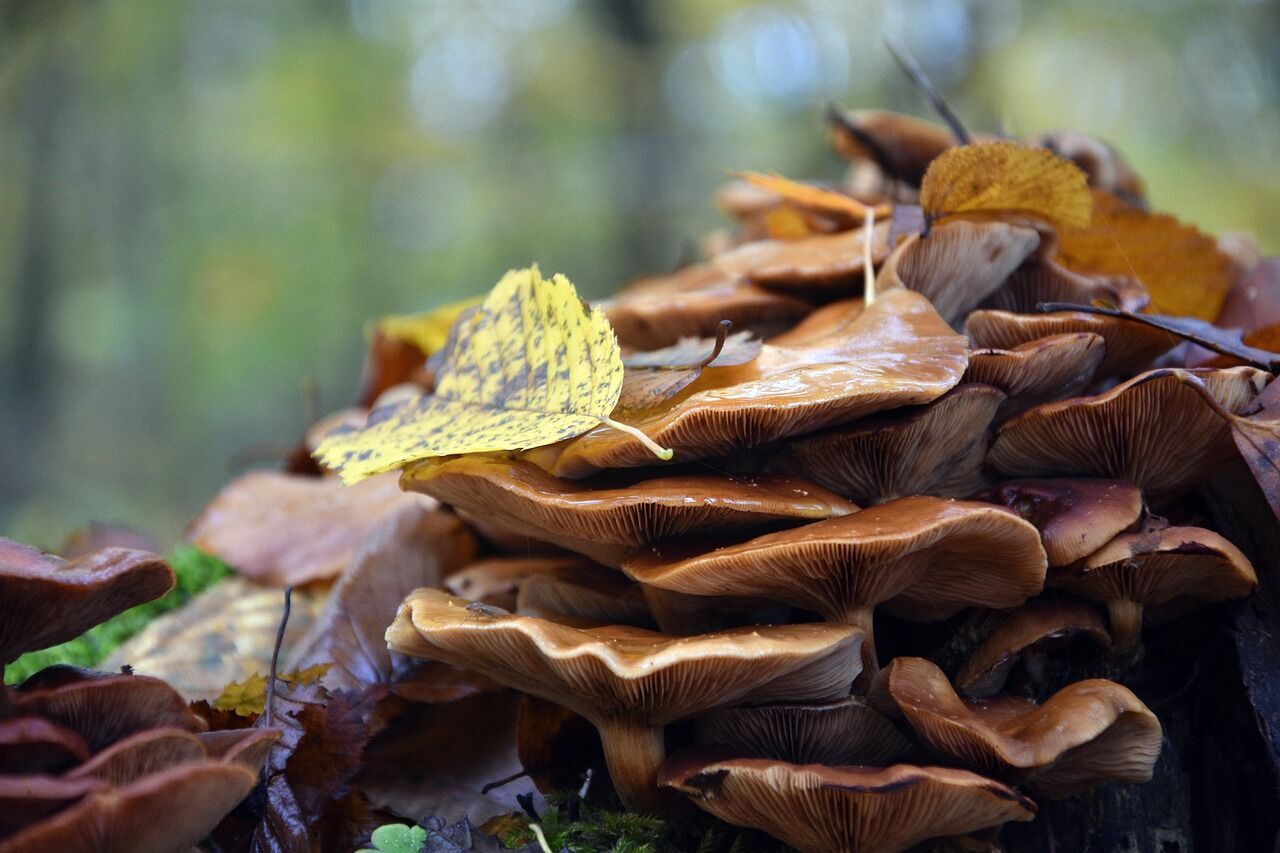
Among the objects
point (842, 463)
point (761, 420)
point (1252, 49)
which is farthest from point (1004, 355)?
point (1252, 49)

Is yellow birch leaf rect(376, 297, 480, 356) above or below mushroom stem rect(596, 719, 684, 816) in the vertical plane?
above

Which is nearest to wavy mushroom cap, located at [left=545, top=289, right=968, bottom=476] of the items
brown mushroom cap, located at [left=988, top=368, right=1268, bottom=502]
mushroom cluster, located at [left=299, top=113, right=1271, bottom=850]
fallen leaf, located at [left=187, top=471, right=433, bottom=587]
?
mushroom cluster, located at [left=299, top=113, right=1271, bottom=850]

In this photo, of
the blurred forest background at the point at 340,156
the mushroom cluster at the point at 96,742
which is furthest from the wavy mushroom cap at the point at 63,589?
the blurred forest background at the point at 340,156

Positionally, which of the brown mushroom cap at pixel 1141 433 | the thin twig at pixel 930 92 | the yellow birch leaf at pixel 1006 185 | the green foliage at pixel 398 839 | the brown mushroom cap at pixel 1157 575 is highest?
the thin twig at pixel 930 92

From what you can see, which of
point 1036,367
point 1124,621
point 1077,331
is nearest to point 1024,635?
point 1124,621

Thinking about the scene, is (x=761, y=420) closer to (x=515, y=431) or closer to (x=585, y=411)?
(x=585, y=411)

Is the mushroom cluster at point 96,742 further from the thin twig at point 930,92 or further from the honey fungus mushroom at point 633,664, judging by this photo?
the thin twig at point 930,92

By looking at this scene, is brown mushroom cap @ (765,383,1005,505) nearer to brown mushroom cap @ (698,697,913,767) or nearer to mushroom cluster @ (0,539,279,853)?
brown mushroom cap @ (698,697,913,767)

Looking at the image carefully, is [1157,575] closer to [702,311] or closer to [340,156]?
[702,311]
